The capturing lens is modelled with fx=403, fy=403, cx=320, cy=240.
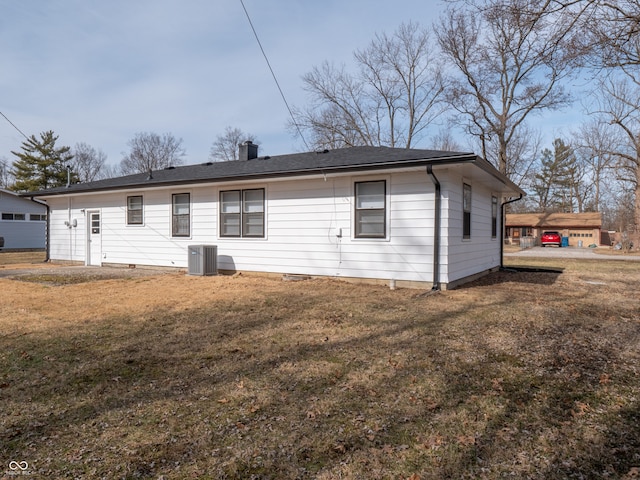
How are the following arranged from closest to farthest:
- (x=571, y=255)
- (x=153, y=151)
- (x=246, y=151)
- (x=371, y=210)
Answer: (x=371, y=210), (x=246, y=151), (x=571, y=255), (x=153, y=151)

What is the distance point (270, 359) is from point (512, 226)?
44039 mm

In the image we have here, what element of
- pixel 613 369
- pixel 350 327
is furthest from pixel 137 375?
pixel 613 369

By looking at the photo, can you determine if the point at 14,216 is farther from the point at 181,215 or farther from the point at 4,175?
the point at 4,175

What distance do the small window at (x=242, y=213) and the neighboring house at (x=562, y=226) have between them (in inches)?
1349

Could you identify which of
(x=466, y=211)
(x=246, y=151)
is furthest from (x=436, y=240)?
(x=246, y=151)

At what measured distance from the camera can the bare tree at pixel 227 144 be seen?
42688 mm

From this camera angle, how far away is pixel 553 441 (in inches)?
95.5

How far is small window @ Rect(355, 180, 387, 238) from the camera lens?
28.4 ft

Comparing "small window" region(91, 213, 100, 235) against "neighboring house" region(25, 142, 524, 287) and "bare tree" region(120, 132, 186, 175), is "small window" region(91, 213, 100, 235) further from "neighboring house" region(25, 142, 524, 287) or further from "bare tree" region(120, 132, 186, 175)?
"bare tree" region(120, 132, 186, 175)

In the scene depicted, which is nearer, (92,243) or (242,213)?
(242,213)

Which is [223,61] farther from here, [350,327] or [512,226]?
[512,226]

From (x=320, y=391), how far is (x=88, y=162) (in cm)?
5394

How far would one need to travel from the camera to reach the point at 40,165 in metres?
38.7

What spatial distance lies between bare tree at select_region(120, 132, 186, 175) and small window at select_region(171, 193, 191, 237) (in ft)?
119
